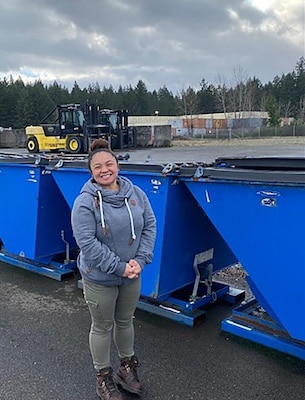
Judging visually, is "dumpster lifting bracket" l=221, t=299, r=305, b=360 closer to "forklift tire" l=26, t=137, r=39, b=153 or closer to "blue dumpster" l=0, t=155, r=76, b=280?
"blue dumpster" l=0, t=155, r=76, b=280

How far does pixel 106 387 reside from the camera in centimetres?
257

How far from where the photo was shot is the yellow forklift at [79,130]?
2311 centimetres

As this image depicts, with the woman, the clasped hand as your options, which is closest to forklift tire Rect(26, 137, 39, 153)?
the woman

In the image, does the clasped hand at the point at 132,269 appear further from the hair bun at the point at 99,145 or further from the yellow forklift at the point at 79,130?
the yellow forklift at the point at 79,130

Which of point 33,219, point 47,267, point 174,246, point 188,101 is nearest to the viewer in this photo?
point 174,246

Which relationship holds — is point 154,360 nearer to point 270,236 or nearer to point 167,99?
point 270,236

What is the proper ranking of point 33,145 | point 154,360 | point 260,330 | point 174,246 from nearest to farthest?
point 154,360
point 260,330
point 174,246
point 33,145

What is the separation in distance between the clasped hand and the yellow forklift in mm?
19936

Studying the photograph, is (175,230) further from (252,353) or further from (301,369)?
(301,369)

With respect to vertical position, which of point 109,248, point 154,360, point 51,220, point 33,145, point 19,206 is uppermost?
point 33,145

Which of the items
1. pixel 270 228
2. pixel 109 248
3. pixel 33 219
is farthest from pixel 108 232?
pixel 33 219

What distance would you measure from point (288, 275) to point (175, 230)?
106 centimetres

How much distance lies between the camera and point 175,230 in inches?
138

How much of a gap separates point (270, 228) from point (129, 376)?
1333mm
